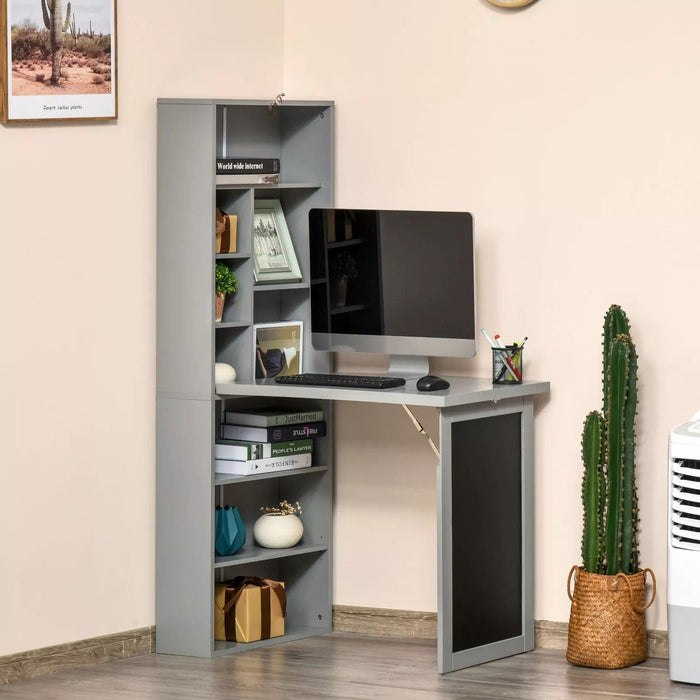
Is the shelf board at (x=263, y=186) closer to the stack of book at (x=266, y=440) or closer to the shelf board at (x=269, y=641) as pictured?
the stack of book at (x=266, y=440)

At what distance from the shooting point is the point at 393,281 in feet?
14.4

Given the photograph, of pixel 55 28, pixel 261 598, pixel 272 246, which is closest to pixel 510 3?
pixel 272 246

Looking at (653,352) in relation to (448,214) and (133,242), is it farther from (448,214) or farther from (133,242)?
(133,242)

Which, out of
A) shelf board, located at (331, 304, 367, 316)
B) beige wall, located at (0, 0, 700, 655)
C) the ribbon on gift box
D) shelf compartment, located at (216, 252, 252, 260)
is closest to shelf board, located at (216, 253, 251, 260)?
shelf compartment, located at (216, 252, 252, 260)

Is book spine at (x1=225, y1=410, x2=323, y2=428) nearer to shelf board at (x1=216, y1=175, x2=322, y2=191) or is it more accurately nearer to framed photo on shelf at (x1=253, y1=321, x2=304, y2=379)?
framed photo on shelf at (x1=253, y1=321, x2=304, y2=379)

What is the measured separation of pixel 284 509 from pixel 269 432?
1.11 feet

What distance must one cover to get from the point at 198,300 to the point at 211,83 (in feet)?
2.54

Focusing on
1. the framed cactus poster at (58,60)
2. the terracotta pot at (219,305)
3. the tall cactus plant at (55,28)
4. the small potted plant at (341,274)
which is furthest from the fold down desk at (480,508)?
the tall cactus plant at (55,28)

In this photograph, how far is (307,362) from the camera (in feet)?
15.4

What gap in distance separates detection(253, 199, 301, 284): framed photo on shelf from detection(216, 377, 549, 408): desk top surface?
1.24 feet

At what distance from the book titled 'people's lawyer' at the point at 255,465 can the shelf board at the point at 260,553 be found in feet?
0.90

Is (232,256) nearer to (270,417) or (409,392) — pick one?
(270,417)

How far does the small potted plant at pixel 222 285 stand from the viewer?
435 centimetres

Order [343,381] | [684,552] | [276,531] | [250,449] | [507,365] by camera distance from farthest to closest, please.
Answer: [276,531], [250,449], [507,365], [343,381], [684,552]
